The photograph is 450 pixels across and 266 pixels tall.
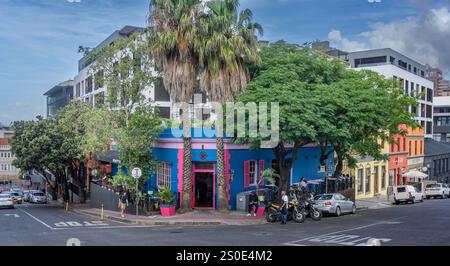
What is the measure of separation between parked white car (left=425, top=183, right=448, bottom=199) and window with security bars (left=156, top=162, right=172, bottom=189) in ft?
105

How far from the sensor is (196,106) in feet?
116

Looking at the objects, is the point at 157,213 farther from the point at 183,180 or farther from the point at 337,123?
the point at 337,123

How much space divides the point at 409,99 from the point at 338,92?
12.7m

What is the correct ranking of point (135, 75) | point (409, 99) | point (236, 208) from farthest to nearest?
point (409, 99) < point (135, 75) < point (236, 208)

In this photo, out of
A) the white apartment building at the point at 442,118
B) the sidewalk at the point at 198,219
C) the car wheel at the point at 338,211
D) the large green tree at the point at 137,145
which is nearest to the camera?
the sidewalk at the point at 198,219

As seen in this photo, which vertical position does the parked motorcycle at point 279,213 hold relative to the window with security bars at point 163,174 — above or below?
below

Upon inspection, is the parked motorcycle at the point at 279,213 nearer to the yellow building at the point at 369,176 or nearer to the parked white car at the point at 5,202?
the yellow building at the point at 369,176

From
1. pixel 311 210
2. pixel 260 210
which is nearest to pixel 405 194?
pixel 311 210

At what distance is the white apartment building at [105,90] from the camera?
38.6 meters

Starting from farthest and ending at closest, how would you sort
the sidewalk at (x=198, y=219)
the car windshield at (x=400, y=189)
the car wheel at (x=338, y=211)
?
the car windshield at (x=400, y=189)
the car wheel at (x=338, y=211)
the sidewalk at (x=198, y=219)

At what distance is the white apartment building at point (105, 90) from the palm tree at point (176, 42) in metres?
3.64

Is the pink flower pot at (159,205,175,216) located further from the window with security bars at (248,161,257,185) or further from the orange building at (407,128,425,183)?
the orange building at (407,128,425,183)

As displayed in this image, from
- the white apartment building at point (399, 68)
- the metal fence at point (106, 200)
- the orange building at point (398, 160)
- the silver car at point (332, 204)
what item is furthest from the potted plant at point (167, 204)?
the white apartment building at point (399, 68)
